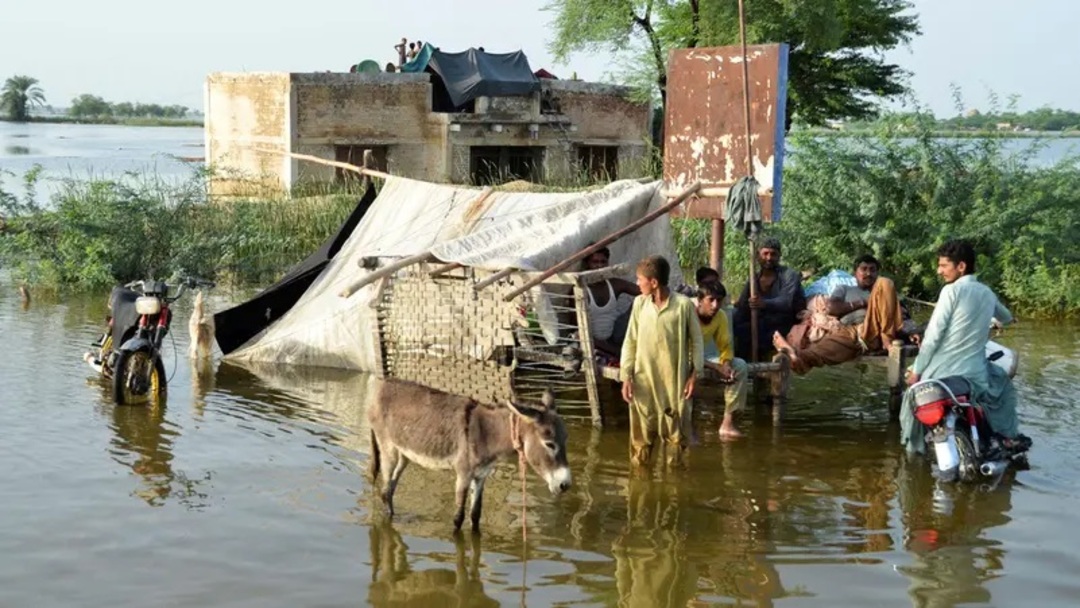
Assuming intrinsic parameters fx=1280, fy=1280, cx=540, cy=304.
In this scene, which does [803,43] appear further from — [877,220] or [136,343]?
[136,343]

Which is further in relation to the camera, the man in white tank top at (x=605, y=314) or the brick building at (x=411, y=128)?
the brick building at (x=411, y=128)

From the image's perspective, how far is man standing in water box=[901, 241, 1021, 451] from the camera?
27.9 ft

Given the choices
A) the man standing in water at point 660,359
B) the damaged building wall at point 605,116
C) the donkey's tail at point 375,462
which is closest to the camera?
the donkey's tail at point 375,462

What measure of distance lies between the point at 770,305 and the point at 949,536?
3314 mm

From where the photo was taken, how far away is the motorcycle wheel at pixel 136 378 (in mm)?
10492

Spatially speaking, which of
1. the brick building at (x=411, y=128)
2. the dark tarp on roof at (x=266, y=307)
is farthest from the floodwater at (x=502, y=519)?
the brick building at (x=411, y=128)

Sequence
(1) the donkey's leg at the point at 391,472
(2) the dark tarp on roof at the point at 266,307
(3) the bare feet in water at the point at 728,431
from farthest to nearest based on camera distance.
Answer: (2) the dark tarp on roof at the point at 266,307
(3) the bare feet in water at the point at 728,431
(1) the donkey's leg at the point at 391,472

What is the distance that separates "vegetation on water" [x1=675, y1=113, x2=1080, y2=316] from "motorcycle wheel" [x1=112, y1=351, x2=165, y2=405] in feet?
28.8

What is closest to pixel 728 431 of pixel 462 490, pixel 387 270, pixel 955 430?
pixel 955 430

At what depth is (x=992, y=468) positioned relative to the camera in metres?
8.43

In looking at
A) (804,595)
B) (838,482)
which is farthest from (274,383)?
(804,595)

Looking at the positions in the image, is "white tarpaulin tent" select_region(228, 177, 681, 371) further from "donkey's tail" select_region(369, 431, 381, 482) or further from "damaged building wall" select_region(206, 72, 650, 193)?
"damaged building wall" select_region(206, 72, 650, 193)

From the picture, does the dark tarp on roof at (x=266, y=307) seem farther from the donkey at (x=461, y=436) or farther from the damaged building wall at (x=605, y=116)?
the damaged building wall at (x=605, y=116)

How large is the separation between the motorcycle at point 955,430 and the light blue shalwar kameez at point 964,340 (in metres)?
0.12
